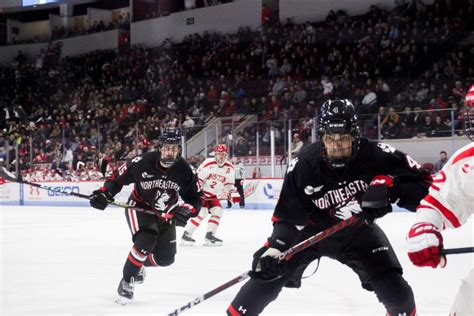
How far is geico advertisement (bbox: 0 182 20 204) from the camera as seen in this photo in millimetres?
16266

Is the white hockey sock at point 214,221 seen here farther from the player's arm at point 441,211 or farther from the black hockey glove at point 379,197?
the player's arm at point 441,211

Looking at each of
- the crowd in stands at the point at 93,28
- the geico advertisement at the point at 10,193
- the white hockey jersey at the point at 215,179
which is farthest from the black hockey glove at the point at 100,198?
the crowd in stands at the point at 93,28

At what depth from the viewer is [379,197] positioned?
2389 mm

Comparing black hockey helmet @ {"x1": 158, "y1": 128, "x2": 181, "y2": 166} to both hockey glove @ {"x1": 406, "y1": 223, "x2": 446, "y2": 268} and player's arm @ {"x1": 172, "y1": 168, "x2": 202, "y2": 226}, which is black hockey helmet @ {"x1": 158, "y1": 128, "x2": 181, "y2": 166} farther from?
hockey glove @ {"x1": 406, "y1": 223, "x2": 446, "y2": 268}

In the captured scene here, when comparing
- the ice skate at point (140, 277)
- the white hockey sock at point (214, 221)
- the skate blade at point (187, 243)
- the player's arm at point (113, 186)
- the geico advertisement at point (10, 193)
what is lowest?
the geico advertisement at point (10, 193)

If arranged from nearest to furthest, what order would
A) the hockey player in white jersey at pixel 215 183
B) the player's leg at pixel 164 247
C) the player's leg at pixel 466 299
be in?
the player's leg at pixel 466 299 < the player's leg at pixel 164 247 < the hockey player in white jersey at pixel 215 183

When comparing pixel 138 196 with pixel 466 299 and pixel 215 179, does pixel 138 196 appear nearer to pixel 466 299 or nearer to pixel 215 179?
pixel 466 299

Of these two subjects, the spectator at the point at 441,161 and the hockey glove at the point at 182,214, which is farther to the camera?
the spectator at the point at 441,161

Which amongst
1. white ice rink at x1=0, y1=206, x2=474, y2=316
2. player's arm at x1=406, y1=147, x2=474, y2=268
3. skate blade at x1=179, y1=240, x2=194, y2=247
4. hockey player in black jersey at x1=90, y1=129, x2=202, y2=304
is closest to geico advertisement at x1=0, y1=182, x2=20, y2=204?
white ice rink at x1=0, y1=206, x2=474, y2=316

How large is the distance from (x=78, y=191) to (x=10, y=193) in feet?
7.14

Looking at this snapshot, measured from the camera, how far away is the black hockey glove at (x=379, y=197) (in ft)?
7.84

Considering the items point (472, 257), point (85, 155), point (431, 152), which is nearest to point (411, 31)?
point (431, 152)

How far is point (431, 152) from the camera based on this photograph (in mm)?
11180

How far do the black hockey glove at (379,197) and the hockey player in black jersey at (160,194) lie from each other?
6.52 feet
